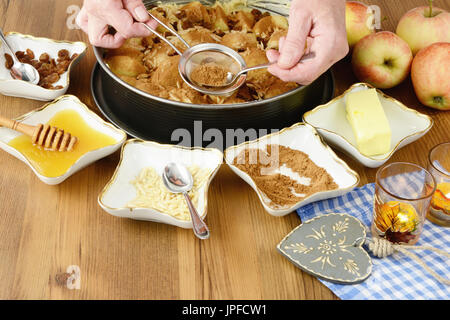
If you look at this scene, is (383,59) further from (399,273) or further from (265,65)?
(399,273)

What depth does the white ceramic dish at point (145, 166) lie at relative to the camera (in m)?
1.10

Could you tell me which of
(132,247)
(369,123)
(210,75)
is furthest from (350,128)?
(132,247)

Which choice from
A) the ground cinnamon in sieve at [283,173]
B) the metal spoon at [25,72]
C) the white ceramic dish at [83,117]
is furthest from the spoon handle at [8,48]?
the ground cinnamon in sieve at [283,173]

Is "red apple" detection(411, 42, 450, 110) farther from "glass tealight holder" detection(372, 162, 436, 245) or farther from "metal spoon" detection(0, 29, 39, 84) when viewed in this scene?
"metal spoon" detection(0, 29, 39, 84)

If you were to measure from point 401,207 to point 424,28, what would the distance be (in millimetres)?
664

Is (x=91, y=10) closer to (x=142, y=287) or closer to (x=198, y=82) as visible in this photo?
(x=198, y=82)

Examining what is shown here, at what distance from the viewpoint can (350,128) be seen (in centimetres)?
Answer: 133

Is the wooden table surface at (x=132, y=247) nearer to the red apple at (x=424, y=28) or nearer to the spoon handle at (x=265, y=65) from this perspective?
the spoon handle at (x=265, y=65)

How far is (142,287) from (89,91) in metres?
0.65

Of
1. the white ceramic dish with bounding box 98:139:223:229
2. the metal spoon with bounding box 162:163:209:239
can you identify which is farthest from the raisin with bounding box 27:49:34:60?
the metal spoon with bounding box 162:163:209:239

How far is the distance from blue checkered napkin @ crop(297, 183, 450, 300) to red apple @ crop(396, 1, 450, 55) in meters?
0.60

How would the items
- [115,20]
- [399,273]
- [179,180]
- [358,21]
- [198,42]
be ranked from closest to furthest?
[399,273] < [179,180] < [115,20] < [198,42] < [358,21]

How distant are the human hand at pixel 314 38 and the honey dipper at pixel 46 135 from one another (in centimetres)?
52

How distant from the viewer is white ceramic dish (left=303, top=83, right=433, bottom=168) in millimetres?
1253
